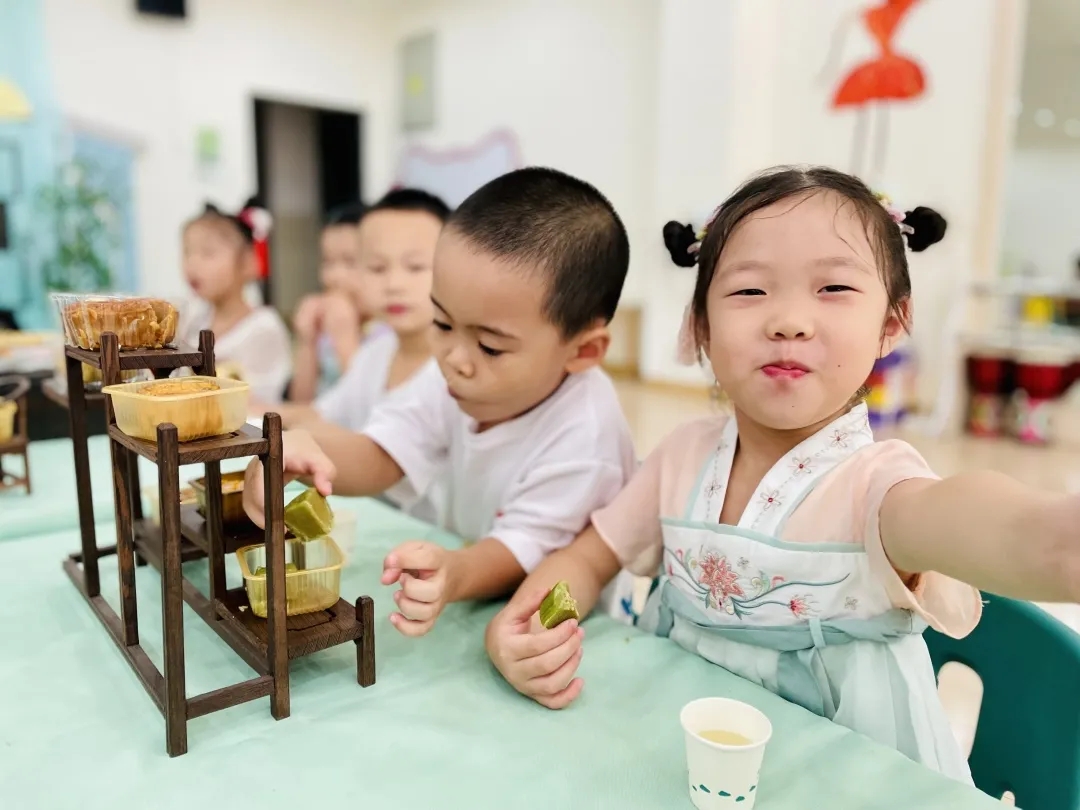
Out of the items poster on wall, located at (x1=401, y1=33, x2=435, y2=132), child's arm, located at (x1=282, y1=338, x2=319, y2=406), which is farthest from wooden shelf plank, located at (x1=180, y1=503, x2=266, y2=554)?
poster on wall, located at (x1=401, y1=33, x2=435, y2=132)

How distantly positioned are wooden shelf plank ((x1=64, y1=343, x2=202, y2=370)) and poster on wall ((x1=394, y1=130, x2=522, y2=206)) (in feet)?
17.8

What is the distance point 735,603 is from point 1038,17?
5.11 meters

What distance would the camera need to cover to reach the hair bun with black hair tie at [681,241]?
837 millimetres

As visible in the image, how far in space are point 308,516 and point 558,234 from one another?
0.42 m

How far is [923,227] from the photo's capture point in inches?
30.4

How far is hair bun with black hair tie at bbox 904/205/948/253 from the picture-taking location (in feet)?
2.50

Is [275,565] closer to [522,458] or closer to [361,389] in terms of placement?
[522,458]

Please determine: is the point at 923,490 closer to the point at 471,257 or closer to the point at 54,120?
the point at 471,257

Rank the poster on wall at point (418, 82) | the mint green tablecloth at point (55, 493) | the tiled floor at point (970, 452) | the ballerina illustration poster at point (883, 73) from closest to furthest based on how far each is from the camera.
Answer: the mint green tablecloth at point (55, 493), the tiled floor at point (970, 452), the ballerina illustration poster at point (883, 73), the poster on wall at point (418, 82)

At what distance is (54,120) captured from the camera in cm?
488

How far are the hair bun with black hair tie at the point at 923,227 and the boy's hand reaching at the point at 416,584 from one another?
0.54 meters

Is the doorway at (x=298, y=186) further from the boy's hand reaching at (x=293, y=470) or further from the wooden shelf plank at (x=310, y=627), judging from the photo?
the wooden shelf plank at (x=310, y=627)

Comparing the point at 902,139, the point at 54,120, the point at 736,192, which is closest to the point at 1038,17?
the point at 902,139

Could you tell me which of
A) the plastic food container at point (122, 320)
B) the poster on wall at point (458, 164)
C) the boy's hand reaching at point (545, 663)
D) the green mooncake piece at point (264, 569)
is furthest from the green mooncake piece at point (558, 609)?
the poster on wall at point (458, 164)
